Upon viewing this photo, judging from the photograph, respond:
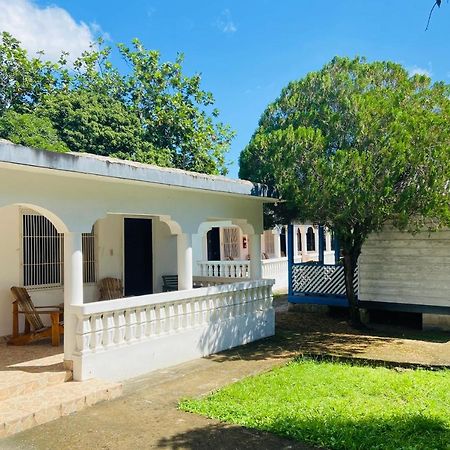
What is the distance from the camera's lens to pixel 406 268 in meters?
11.0

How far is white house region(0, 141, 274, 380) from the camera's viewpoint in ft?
20.4

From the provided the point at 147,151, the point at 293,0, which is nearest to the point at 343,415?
the point at 293,0

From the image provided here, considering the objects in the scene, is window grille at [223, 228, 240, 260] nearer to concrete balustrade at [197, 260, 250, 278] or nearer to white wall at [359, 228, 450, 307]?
concrete balustrade at [197, 260, 250, 278]

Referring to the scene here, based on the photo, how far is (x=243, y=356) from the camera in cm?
816

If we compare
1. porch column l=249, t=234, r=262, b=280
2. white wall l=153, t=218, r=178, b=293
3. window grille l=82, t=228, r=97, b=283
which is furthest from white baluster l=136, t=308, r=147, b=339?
white wall l=153, t=218, r=178, b=293

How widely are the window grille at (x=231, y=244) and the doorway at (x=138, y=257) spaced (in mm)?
10553

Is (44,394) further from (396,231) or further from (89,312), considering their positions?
(396,231)

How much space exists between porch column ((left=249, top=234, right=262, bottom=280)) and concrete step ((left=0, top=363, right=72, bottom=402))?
4.67 metres

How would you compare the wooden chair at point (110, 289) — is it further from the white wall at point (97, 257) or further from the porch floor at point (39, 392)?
the porch floor at point (39, 392)

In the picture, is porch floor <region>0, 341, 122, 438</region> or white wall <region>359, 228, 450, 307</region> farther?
white wall <region>359, 228, 450, 307</region>

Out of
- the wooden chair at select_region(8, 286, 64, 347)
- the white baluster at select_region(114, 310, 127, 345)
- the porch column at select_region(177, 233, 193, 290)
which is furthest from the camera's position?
the porch column at select_region(177, 233, 193, 290)

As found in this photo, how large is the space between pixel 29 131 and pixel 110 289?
11262 millimetres

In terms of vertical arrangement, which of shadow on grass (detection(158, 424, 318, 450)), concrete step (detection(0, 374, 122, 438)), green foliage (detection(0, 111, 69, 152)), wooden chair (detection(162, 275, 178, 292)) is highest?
green foliage (detection(0, 111, 69, 152))

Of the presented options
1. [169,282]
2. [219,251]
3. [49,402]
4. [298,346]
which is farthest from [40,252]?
[219,251]
